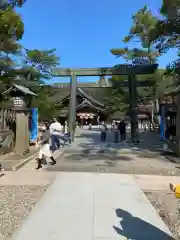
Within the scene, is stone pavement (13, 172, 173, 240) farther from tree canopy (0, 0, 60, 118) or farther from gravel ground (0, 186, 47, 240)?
tree canopy (0, 0, 60, 118)

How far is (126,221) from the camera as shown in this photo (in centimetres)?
550

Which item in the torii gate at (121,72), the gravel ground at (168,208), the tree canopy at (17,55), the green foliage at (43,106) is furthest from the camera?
the green foliage at (43,106)

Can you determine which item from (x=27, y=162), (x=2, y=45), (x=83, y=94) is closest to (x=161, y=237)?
(x=27, y=162)

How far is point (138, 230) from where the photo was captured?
16.5ft

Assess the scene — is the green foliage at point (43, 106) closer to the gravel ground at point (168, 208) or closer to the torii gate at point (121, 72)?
the torii gate at point (121, 72)

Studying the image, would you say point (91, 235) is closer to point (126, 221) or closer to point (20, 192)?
point (126, 221)

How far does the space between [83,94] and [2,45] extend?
39.7 meters

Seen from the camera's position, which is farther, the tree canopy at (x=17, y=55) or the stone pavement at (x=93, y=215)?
the tree canopy at (x=17, y=55)

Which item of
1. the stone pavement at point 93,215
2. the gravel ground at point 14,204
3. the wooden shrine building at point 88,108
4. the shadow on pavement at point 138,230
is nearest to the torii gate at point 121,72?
the gravel ground at point 14,204

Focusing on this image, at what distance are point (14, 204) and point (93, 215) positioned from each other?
1.74 meters

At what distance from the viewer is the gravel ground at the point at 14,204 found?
521 cm

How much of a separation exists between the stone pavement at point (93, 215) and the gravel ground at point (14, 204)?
0.17 m

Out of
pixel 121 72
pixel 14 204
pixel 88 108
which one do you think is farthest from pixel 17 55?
pixel 88 108

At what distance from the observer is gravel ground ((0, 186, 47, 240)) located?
5.21 meters
